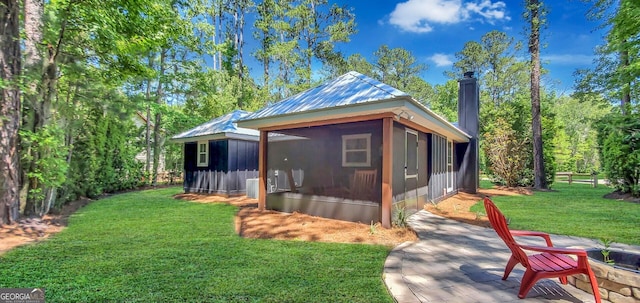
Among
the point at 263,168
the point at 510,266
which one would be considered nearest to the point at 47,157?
the point at 263,168

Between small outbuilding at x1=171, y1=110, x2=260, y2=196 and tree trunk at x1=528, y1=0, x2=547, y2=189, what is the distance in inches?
491

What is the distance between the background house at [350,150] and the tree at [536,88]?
773 cm

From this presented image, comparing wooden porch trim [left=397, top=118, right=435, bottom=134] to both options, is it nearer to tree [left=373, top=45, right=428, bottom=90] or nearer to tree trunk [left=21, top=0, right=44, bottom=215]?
tree trunk [left=21, top=0, right=44, bottom=215]

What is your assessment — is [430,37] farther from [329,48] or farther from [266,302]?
[266,302]

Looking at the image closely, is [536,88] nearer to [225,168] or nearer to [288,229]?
[288,229]

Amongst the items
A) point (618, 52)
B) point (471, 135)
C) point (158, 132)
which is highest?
point (618, 52)

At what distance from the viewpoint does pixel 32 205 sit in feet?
19.1

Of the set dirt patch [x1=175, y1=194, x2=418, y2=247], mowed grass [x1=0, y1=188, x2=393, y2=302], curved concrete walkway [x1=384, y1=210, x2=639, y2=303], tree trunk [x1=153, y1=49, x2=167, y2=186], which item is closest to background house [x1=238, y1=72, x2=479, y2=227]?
dirt patch [x1=175, y1=194, x2=418, y2=247]

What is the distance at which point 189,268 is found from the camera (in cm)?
325

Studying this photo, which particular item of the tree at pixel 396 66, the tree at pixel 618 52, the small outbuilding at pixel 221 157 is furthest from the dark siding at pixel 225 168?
the tree at pixel 396 66

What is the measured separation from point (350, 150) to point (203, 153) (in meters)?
7.92

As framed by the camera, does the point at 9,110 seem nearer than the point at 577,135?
Yes

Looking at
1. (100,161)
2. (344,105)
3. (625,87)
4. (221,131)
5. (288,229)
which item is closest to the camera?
(344,105)

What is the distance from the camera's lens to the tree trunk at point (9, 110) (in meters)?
4.97
